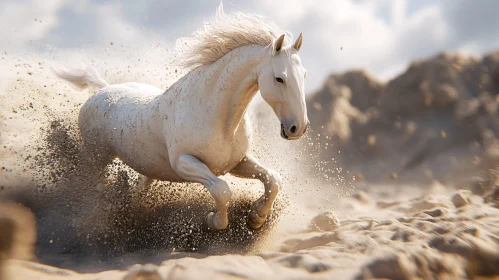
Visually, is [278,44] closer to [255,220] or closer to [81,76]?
[255,220]

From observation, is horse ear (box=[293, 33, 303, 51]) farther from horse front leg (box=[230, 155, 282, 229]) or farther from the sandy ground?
the sandy ground

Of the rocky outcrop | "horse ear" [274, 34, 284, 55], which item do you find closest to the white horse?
"horse ear" [274, 34, 284, 55]

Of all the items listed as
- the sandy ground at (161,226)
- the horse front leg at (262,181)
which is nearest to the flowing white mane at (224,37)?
the sandy ground at (161,226)

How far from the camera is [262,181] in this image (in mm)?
2902

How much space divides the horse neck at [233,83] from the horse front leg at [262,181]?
395mm

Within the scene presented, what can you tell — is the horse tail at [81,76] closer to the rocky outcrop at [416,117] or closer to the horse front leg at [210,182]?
the horse front leg at [210,182]

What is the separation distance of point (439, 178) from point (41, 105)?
21.1 feet

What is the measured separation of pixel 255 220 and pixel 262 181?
31 centimetres

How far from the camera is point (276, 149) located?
4.61m

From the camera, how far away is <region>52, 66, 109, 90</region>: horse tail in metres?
4.19

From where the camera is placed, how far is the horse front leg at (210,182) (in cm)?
247

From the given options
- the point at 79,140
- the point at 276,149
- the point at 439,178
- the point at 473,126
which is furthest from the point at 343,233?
the point at 473,126

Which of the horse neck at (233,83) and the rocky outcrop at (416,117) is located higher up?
the rocky outcrop at (416,117)

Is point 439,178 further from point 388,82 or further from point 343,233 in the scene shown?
point 343,233
